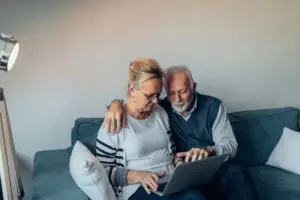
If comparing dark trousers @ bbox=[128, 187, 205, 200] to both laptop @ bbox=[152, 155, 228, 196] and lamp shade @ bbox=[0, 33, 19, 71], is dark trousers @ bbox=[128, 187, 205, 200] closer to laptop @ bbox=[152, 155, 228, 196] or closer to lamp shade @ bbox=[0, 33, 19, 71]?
laptop @ bbox=[152, 155, 228, 196]

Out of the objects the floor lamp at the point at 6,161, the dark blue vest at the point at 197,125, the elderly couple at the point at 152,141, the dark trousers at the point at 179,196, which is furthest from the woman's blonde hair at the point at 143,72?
the floor lamp at the point at 6,161

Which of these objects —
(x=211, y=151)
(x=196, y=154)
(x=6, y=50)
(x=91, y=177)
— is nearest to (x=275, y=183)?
(x=211, y=151)

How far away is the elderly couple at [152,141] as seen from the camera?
2.09m

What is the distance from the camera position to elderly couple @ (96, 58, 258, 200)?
209cm

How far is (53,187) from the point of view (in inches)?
83.2

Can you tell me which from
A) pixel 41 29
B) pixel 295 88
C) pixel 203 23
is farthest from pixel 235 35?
pixel 41 29

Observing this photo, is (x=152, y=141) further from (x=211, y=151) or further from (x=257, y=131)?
(x=257, y=131)

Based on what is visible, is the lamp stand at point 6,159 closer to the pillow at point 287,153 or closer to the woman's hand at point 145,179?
the woman's hand at point 145,179

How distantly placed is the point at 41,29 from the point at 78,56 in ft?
0.83

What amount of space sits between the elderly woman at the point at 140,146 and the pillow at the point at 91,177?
0.09 metres

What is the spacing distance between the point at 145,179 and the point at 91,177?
257 mm

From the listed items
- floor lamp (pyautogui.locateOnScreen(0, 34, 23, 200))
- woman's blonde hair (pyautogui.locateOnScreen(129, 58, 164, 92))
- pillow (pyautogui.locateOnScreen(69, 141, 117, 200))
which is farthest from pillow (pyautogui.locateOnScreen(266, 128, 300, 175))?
floor lamp (pyautogui.locateOnScreen(0, 34, 23, 200))

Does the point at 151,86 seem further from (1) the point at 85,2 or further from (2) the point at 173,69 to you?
(1) the point at 85,2

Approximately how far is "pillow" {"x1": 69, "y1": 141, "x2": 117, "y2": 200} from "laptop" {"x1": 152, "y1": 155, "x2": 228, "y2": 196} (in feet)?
0.78
